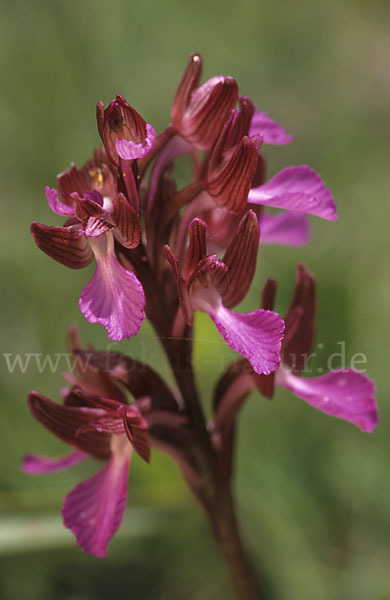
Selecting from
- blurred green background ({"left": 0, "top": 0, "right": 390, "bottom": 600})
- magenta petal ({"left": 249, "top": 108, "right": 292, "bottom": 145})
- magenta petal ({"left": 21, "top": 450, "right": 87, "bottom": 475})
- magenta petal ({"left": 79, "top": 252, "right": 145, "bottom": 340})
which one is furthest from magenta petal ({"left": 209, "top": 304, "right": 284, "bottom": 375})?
blurred green background ({"left": 0, "top": 0, "right": 390, "bottom": 600})

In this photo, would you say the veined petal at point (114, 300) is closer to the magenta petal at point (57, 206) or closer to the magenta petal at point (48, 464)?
the magenta petal at point (57, 206)

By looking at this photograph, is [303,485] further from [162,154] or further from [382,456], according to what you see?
[162,154]

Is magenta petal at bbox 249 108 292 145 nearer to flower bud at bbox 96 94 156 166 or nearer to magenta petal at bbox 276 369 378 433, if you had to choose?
flower bud at bbox 96 94 156 166

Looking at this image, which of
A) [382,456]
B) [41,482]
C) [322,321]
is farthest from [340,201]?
[41,482]

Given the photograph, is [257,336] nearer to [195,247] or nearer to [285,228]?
[195,247]

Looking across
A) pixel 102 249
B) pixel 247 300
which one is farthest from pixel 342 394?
pixel 247 300

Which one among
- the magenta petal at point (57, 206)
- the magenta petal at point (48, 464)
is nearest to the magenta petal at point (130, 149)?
the magenta petal at point (57, 206)
